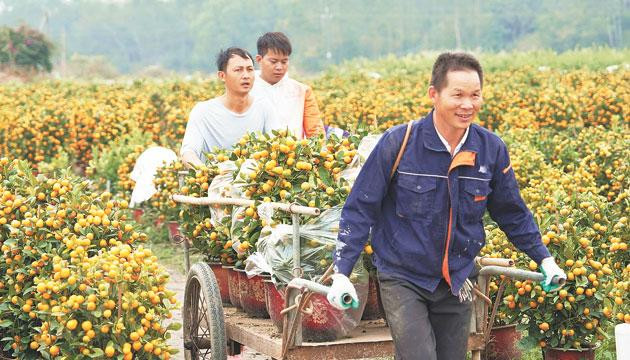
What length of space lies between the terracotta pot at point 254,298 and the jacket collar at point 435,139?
158 cm

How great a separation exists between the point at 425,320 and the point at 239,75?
10.7ft

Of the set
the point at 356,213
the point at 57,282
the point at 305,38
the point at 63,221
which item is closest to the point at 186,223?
the point at 63,221

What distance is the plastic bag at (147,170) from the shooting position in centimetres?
1184

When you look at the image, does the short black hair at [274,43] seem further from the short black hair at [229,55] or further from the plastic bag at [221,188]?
the plastic bag at [221,188]

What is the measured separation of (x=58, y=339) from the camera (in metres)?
5.24

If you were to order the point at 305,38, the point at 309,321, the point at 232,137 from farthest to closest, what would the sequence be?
1. the point at 305,38
2. the point at 232,137
3. the point at 309,321

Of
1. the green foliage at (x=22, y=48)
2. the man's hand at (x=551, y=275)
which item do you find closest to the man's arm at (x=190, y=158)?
the man's hand at (x=551, y=275)

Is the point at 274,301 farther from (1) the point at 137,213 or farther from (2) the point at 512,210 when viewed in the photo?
(1) the point at 137,213

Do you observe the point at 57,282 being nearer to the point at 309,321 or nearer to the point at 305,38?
the point at 309,321

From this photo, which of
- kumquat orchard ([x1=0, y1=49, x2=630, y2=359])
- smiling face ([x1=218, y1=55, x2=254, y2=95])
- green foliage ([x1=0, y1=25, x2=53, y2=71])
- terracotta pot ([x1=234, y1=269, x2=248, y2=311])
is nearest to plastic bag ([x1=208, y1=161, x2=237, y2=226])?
kumquat orchard ([x1=0, y1=49, x2=630, y2=359])

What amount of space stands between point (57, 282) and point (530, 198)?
380 cm

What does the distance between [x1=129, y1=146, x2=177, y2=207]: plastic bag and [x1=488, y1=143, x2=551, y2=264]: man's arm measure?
776 cm

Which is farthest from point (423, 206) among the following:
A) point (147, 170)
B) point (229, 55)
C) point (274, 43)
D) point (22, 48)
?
point (22, 48)

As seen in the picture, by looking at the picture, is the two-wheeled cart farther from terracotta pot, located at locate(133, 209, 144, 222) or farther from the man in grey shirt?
terracotta pot, located at locate(133, 209, 144, 222)
